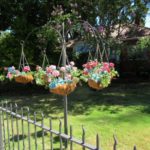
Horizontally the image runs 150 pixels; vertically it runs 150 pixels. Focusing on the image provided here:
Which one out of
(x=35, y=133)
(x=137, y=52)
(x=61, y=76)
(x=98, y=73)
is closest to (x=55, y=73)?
(x=61, y=76)

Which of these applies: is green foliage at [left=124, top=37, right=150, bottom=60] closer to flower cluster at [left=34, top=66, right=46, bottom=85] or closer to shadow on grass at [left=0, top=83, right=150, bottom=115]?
shadow on grass at [left=0, top=83, right=150, bottom=115]

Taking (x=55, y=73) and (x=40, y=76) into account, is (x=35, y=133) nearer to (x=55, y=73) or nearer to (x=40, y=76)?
(x=55, y=73)

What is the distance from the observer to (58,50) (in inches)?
572

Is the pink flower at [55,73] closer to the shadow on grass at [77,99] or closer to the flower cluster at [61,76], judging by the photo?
the flower cluster at [61,76]

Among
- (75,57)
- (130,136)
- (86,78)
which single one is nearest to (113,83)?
(75,57)

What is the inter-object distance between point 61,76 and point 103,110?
4.52 metres

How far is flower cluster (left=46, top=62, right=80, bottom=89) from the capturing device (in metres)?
5.05

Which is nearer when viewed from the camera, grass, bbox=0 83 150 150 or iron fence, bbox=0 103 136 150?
iron fence, bbox=0 103 136 150

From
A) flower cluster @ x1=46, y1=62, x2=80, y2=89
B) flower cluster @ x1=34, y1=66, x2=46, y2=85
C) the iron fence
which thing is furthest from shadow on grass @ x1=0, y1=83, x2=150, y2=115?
flower cluster @ x1=46, y1=62, x2=80, y2=89

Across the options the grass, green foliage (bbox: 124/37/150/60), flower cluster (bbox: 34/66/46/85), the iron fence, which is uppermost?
green foliage (bbox: 124/37/150/60)

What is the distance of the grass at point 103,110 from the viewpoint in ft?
22.2

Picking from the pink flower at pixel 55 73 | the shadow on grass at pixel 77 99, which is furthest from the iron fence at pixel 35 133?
the shadow on grass at pixel 77 99

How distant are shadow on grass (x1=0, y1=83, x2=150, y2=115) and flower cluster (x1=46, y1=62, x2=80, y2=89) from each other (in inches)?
150

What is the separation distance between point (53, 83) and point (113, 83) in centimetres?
1215
